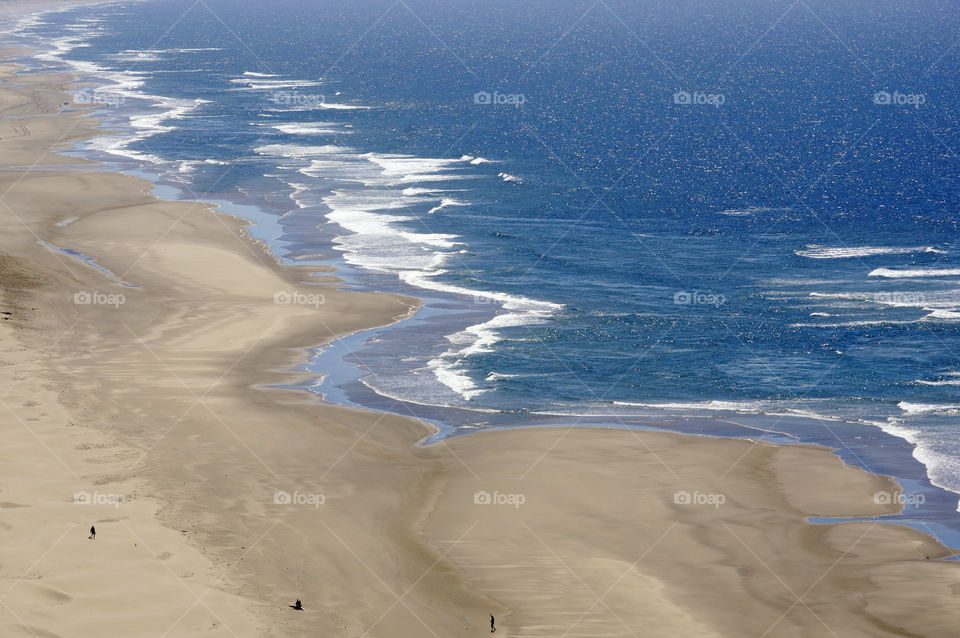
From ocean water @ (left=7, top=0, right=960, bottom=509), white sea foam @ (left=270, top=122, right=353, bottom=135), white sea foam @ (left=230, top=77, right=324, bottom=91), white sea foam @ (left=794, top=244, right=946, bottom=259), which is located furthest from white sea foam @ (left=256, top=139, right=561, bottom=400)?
white sea foam @ (left=230, top=77, right=324, bottom=91)

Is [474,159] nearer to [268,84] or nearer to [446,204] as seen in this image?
[446,204]

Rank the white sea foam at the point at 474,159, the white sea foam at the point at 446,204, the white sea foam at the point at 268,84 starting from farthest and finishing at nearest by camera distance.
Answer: the white sea foam at the point at 268,84 → the white sea foam at the point at 474,159 → the white sea foam at the point at 446,204

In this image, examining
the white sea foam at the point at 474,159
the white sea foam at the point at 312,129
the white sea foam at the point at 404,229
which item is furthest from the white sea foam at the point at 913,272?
the white sea foam at the point at 312,129

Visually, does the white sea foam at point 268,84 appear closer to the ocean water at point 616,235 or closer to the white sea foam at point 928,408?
the ocean water at point 616,235

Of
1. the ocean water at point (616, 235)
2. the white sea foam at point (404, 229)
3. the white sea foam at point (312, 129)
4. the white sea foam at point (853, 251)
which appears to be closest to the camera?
the ocean water at point (616, 235)

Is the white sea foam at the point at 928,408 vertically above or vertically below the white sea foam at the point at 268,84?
below

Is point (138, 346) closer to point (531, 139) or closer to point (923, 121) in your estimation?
point (531, 139)

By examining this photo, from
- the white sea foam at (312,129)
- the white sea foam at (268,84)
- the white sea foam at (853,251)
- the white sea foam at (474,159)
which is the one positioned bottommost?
the white sea foam at (853,251)
